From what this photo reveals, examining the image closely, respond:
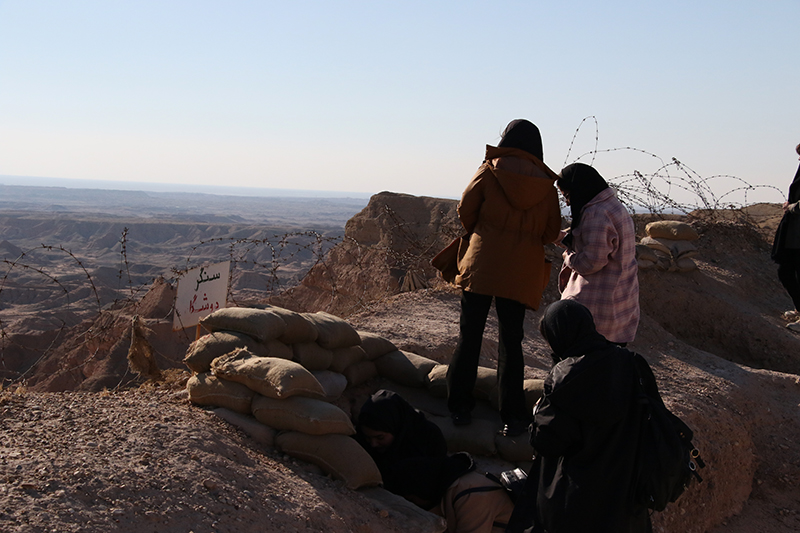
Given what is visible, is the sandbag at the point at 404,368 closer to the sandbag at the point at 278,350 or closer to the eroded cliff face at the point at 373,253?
the sandbag at the point at 278,350

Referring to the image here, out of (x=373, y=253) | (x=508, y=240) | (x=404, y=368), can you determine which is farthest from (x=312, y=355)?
(x=373, y=253)

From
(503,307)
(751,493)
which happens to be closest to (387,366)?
(503,307)

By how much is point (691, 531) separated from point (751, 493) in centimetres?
86

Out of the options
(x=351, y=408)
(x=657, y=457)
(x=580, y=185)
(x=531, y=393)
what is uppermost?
(x=580, y=185)

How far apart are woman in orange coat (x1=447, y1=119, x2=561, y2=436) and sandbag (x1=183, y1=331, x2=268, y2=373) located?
3.72 ft

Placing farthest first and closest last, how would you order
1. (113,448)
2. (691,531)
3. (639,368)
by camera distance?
1. (691,531)
2. (113,448)
3. (639,368)

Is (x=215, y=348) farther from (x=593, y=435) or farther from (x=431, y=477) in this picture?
(x=593, y=435)

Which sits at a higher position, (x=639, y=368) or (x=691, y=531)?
(x=639, y=368)

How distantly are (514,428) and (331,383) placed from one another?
3.61 feet

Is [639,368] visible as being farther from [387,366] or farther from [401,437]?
[387,366]

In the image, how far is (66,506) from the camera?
1940 mm

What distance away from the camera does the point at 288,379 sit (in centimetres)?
285

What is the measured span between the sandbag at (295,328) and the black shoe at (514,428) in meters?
A: 1.27

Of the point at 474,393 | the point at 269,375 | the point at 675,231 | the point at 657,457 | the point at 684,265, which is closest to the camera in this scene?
the point at 657,457
